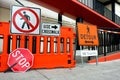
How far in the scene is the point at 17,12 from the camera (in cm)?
586

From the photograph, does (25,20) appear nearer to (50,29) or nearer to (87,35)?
(50,29)

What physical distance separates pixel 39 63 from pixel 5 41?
54.9 inches

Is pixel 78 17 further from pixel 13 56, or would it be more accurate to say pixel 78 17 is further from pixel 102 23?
pixel 13 56

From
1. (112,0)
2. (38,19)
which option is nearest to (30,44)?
(38,19)

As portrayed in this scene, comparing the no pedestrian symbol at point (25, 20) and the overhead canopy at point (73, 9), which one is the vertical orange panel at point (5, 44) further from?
the overhead canopy at point (73, 9)

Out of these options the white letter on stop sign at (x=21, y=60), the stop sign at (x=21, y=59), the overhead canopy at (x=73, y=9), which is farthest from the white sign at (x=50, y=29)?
the overhead canopy at (x=73, y=9)

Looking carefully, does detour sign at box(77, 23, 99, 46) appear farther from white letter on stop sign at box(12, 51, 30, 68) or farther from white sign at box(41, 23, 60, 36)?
white letter on stop sign at box(12, 51, 30, 68)

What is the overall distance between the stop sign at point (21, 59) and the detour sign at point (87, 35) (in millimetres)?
2456

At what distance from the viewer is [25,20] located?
5.98 metres

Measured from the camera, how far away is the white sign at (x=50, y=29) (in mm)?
7255

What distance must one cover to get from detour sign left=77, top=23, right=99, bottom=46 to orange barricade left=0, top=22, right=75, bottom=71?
1.26ft

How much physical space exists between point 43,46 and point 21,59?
3.35 feet

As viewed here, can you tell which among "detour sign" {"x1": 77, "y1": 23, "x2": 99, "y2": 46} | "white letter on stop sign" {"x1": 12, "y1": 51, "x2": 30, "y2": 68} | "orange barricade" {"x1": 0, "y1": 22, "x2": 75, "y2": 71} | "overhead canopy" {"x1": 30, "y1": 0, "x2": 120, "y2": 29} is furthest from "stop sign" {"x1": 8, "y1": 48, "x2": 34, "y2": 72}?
"overhead canopy" {"x1": 30, "y1": 0, "x2": 120, "y2": 29}

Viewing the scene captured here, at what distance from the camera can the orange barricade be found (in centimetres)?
662
